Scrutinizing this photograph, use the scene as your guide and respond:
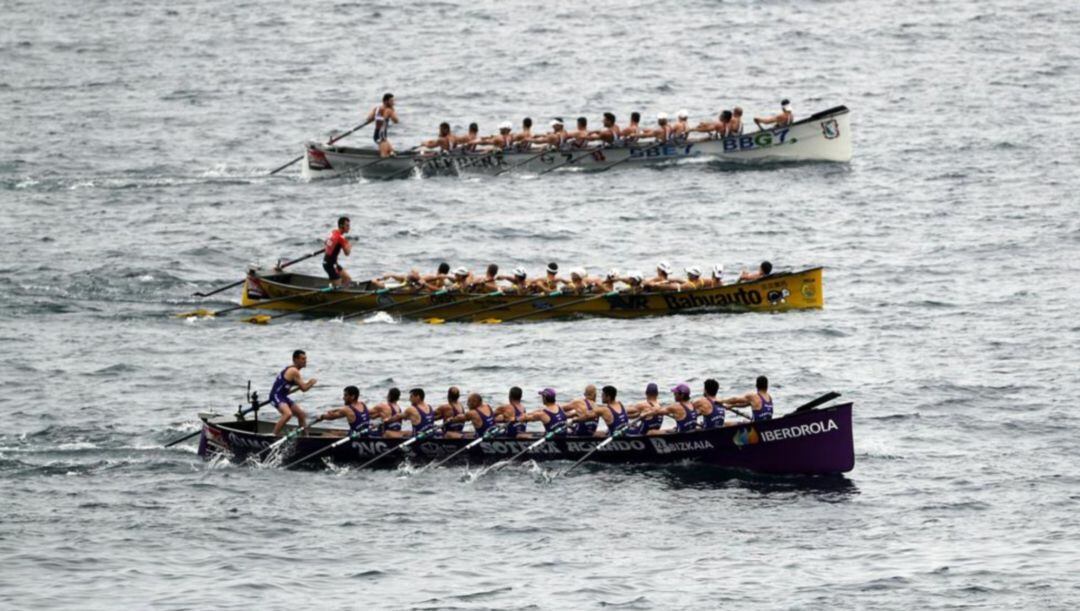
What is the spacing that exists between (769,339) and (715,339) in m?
1.37

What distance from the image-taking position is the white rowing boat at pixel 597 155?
2832 inches

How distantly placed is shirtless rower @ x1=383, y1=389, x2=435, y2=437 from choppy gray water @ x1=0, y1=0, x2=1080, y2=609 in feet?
3.62

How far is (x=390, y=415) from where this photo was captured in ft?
152

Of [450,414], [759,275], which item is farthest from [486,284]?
[450,414]

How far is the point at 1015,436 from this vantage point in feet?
157

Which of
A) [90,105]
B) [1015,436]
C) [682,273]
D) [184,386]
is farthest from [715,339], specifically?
[90,105]

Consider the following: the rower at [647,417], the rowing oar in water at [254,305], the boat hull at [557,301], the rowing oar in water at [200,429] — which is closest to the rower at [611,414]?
the rower at [647,417]

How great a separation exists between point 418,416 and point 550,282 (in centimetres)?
1175

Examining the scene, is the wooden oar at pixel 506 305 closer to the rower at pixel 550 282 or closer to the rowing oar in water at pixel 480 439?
the rower at pixel 550 282

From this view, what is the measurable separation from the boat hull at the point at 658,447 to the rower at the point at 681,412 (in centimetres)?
28

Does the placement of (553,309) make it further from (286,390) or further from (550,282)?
(286,390)

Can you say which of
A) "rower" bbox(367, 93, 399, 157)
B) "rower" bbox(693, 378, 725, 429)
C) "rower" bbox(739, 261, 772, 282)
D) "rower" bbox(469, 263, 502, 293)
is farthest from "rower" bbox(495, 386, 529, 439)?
"rower" bbox(367, 93, 399, 157)

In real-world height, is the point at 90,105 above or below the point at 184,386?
above

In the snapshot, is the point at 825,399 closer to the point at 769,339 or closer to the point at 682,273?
the point at 769,339
